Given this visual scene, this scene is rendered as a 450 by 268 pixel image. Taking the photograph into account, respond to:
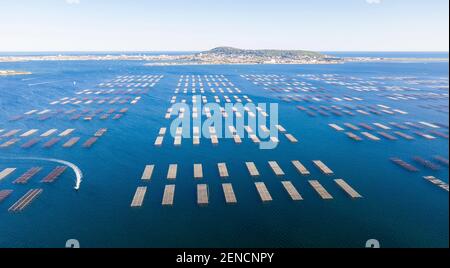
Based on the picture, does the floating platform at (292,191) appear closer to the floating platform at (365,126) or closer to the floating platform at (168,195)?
the floating platform at (168,195)

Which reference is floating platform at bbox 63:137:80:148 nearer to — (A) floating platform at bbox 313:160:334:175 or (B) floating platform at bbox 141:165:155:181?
(B) floating platform at bbox 141:165:155:181

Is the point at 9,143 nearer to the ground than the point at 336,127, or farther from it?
nearer to the ground

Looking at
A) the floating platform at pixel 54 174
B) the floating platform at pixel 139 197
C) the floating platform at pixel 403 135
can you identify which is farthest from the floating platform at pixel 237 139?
the floating platform at pixel 403 135

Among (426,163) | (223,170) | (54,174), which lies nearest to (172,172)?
(223,170)

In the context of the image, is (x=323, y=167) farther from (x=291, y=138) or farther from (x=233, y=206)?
(x=233, y=206)
